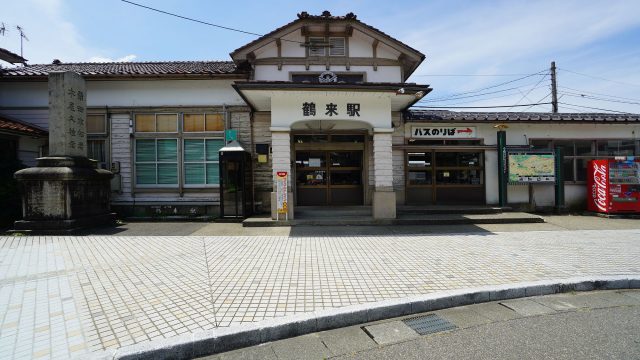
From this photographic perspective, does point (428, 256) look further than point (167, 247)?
No

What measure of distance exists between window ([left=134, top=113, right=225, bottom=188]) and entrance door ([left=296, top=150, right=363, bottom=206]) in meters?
3.37

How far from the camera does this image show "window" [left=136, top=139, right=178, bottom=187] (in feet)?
38.6

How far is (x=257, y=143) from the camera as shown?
38.2 feet

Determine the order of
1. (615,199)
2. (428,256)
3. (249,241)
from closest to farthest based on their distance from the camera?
(428,256) → (249,241) → (615,199)

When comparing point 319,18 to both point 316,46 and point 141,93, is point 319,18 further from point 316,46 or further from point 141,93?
point 141,93

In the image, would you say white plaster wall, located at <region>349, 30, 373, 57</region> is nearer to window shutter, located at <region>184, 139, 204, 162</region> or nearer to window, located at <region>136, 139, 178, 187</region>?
window shutter, located at <region>184, 139, 204, 162</region>

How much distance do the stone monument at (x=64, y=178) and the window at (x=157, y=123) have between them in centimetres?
210

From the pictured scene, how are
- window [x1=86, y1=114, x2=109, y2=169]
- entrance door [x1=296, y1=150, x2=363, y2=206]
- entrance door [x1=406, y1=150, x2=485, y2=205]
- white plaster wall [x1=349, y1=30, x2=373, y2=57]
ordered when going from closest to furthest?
1. window [x1=86, y1=114, x2=109, y2=169]
2. white plaster wall [x1=349, y1=30, x2=373, y2=57]
3. entrance door [x1=296, y1=150, x2=363, y2=206]
4. entrance door [x1=406, y1=150, x2=485, y2=205]

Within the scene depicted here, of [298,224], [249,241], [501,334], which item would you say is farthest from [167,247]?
[501,334]

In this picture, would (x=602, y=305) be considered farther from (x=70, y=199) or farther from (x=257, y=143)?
(x=70, y=199)

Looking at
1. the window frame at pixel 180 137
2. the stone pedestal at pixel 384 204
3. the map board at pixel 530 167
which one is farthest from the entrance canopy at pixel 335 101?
the map board at pixel 530 167

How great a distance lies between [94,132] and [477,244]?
14.0 metres

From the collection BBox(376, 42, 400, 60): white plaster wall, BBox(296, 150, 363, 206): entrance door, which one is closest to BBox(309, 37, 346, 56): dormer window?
BBox(376, 42, 400, 60): white plaster wall

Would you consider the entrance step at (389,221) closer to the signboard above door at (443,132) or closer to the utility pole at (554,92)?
the signboard above door at (443,132)
